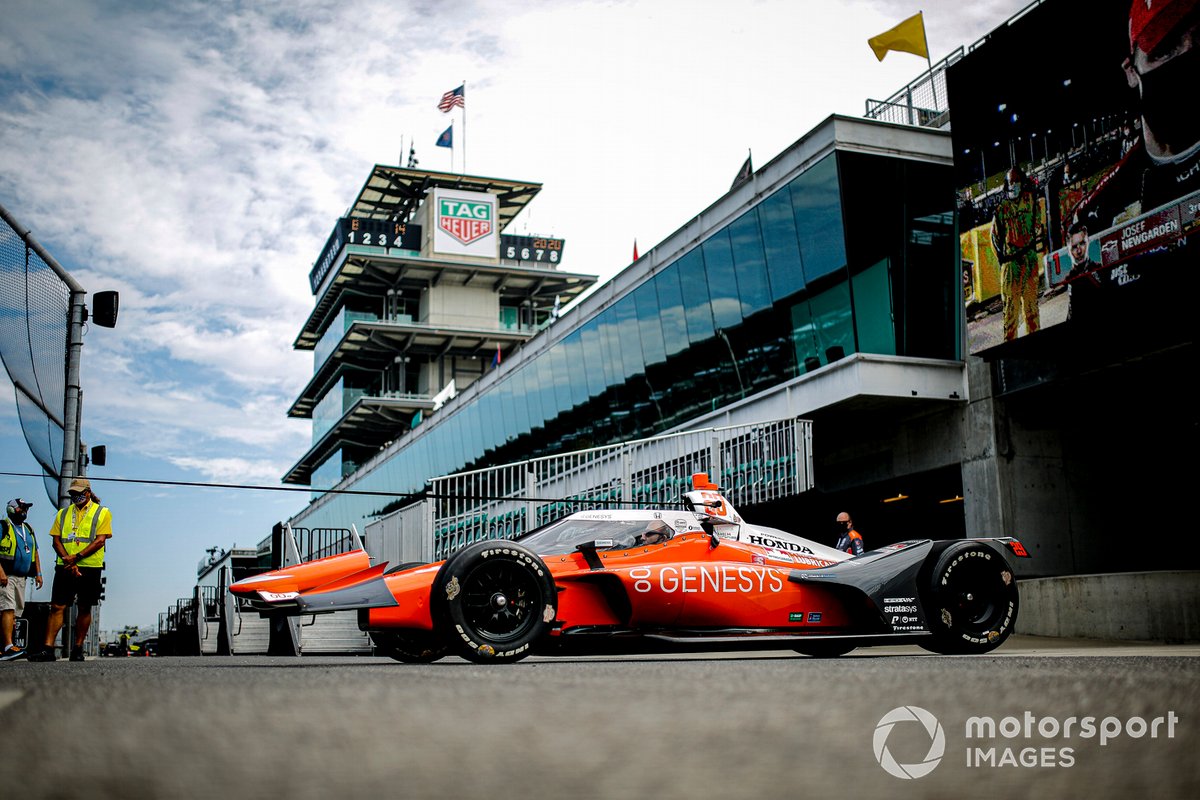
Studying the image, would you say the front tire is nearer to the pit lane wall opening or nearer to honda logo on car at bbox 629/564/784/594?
honda logo on car at bbox 629/564/784/594

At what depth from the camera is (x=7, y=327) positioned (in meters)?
15.5

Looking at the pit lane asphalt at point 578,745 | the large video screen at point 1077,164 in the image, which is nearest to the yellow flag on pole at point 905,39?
the large video screen at point 1077,164

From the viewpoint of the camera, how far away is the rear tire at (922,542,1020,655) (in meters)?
8.19

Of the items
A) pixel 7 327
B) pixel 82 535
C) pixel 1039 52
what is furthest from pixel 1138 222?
pixel 7 327

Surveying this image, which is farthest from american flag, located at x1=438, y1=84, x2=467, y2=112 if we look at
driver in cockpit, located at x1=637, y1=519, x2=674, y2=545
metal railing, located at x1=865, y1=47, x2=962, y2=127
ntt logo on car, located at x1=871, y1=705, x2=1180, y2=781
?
ntt logo on car, located at x1=871, y1=705, x2=1180, y2=781

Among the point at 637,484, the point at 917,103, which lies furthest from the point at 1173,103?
the point at 637,484

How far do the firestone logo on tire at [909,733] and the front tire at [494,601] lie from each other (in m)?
4.79

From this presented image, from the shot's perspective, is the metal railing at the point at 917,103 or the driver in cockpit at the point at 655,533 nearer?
the driver in cockpit at the point at 655,533

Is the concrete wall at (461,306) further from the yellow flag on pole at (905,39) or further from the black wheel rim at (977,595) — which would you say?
the black wheel rim at (977,595)

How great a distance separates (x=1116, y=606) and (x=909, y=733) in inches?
501

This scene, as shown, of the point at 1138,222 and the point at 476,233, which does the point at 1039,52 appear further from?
the point at 476,233

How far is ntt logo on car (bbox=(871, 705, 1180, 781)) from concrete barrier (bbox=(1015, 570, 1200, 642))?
37.9 feet

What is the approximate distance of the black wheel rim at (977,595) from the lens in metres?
8.30

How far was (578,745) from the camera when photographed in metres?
2.09
